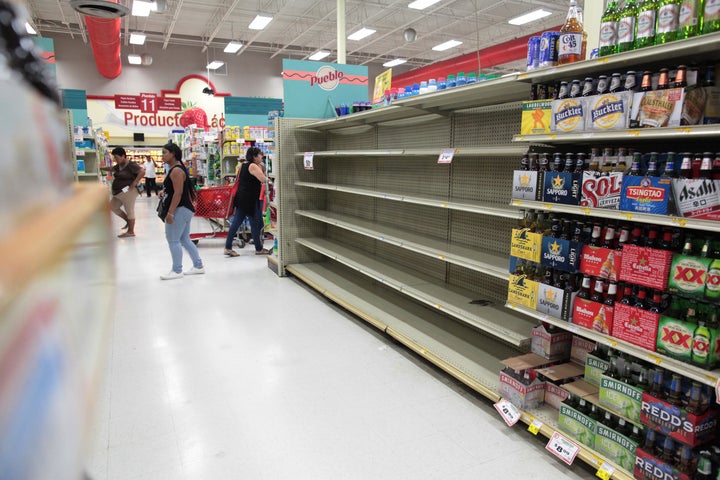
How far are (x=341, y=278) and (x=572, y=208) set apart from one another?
11.7 ft

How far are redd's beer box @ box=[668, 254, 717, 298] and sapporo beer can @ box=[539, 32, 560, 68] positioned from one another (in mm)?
1192

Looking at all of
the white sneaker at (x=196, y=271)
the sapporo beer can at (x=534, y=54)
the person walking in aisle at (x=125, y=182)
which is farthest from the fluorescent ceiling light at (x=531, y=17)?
the sapporo beer can at (x=534, y=54)

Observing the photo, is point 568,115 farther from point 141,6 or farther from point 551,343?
point 141,6

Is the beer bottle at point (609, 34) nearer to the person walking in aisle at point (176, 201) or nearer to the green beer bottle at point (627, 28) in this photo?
the green beer bottle at point (627, 28)

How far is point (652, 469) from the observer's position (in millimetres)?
2068

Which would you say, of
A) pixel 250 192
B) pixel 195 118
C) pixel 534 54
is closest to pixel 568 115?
pixel 534 54

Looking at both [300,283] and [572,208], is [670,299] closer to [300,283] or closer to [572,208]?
[572,208]

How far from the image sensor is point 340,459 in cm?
252

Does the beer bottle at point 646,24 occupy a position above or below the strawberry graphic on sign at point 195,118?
below

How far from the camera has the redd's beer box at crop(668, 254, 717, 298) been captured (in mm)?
1900

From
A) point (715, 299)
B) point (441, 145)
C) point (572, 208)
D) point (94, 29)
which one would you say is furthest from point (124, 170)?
A: point (715, 299)

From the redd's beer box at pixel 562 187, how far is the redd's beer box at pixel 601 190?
3cm

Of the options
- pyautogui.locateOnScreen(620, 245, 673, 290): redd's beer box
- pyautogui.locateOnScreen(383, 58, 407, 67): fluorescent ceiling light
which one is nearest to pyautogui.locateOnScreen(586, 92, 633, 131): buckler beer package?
pyautogui.locateOnScreen(620, 245, 673, 290): redd's beer box

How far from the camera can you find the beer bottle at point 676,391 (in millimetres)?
2044
